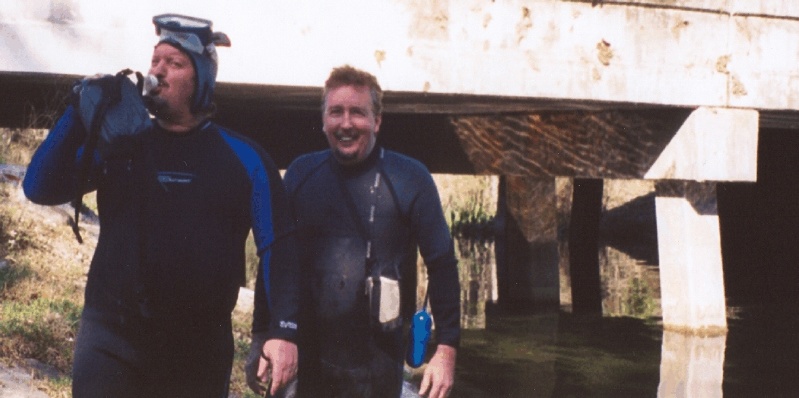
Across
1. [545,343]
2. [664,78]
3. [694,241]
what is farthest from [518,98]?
[545,343]

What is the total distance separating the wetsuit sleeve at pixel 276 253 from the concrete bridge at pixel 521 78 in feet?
18.3

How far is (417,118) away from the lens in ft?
45.6

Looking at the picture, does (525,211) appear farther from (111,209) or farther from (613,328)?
(111,209)

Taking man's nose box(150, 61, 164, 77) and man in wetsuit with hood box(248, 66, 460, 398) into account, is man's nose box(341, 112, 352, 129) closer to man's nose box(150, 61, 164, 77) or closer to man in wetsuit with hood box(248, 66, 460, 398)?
man in wetsuit with hood box(248, 66, 460, 398)

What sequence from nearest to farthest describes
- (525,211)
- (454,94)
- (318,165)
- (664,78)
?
(318,165) < (454,94) < (664,78) < (525,211)

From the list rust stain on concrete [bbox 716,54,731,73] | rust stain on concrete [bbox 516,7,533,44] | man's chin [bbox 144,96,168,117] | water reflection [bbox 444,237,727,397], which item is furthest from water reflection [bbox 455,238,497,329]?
man's chin [bbox 144,96,168,117]

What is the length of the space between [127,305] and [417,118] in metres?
10.1

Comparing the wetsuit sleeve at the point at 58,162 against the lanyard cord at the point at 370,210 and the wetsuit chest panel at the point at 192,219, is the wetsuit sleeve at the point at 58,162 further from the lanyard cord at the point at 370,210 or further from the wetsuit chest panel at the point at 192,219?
the lanyard cord at the point at 370,210

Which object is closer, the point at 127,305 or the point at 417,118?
the point at 127,305

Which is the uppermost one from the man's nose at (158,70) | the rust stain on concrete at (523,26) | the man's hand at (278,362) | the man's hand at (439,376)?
the rust stain on concrete at (523,26)

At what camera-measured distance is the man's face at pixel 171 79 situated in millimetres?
4090

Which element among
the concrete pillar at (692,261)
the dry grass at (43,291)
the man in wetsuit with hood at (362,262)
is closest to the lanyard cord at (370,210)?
the man in wetsuit with hood at (362,262)

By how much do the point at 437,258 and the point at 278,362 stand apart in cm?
88

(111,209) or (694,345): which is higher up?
(111,209)
